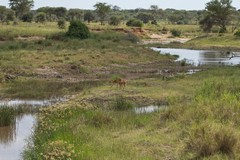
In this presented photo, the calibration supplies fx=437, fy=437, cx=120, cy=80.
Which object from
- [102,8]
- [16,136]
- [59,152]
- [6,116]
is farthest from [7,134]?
[102,8]

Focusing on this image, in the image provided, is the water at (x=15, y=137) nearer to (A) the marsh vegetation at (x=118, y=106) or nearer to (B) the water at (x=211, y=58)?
(A) the marsh vegetation at (x=118, y=106)

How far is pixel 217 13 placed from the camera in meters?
83.9

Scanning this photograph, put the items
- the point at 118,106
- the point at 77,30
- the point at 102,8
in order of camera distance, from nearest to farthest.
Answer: the point at 118,106
the point at 77,30
the point at 102,8

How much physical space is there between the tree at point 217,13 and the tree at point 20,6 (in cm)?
3387

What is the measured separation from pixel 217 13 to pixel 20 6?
37.2m

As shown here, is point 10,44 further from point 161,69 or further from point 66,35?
point 161,69

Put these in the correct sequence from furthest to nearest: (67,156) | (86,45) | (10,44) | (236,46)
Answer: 1. (236,46)
2. (86,45)
3. (10,44)
4. (67,156)

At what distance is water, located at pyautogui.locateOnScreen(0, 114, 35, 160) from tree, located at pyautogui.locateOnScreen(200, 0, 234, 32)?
233ft

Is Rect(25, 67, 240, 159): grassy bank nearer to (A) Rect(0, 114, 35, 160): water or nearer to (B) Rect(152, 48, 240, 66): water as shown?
(A) Rect(0, 114, 35, 160): water

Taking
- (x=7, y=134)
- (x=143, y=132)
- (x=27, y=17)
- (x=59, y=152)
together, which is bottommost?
(x=27, y=17)

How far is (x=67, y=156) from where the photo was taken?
860 cm

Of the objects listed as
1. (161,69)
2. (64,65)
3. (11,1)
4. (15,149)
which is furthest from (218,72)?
(11,1)

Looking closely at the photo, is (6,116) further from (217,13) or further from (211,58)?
(217,13)

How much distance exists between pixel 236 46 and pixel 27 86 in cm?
4459
